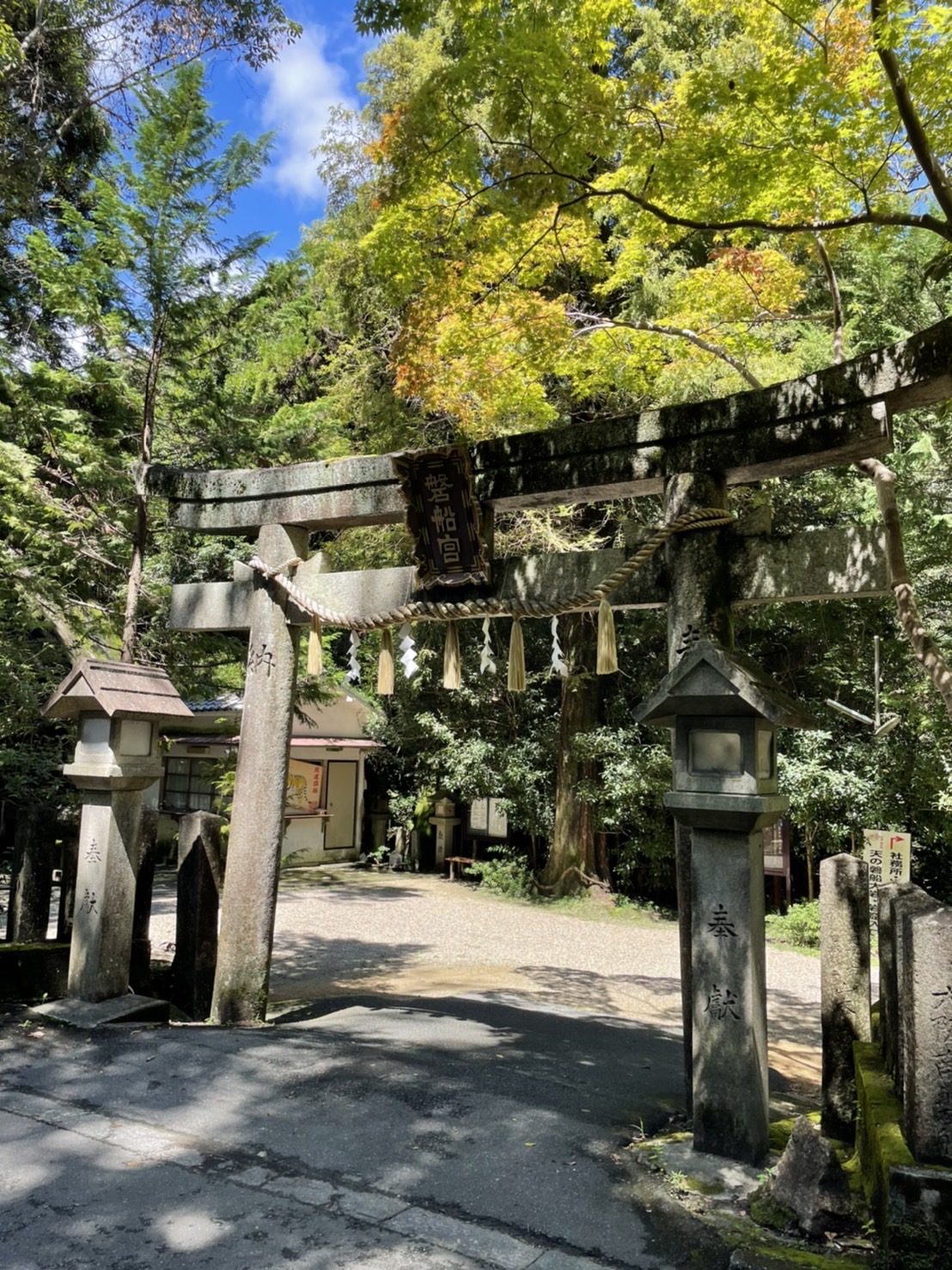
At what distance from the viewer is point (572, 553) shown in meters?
5.83

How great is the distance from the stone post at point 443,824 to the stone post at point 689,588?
50.3 ft

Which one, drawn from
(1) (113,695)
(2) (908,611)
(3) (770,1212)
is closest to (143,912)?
(1) (113,695)

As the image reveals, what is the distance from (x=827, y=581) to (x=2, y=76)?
1281cm

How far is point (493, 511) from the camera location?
6039 mm

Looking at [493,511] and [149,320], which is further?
[149,320]

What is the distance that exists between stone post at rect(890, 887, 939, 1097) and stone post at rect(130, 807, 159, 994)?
5385 mm

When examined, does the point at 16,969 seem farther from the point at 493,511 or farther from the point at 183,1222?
the point at 493,511

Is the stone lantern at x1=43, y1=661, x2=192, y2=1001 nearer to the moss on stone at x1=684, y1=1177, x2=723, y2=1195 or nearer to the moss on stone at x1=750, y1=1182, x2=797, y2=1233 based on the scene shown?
the moss on stone at x1=684, y1=1177, x2=723, y2=1195

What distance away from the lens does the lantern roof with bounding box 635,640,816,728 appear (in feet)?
13.7

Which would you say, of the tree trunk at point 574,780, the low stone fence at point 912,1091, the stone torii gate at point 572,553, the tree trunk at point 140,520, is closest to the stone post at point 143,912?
the stone torii gate at point 572,553

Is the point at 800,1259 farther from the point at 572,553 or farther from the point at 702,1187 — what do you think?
the point at 572,553

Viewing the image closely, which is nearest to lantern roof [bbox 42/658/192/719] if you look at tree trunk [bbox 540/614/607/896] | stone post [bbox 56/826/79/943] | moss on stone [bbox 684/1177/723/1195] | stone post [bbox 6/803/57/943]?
stone post [bbox 6/803/57/943]

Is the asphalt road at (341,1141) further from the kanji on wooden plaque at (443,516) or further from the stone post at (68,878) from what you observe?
the kanji on wooden plaque at (443,516)

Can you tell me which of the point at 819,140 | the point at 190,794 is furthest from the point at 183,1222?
the point at 190,794
